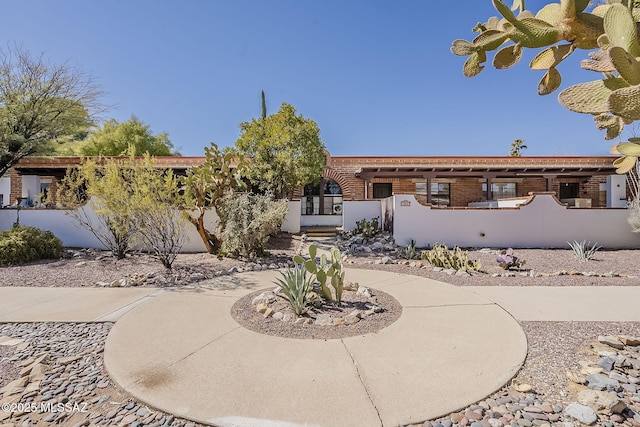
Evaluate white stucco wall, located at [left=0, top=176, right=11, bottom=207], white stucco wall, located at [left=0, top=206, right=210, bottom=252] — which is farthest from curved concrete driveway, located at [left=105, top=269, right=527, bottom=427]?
white stucco wall, located at [left=0, top=176, right=11, bottom=207]

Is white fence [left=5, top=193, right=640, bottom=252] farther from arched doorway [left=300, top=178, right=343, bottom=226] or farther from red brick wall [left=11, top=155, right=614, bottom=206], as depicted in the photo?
arched doorway [left=300, top=178, right=343, bottom=226]

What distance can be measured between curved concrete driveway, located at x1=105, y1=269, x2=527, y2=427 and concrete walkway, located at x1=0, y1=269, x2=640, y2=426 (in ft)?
0.04

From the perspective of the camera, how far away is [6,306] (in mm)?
5031

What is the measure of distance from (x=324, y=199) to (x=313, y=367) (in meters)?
15.4

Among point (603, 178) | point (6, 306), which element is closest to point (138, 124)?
point (6, 306)

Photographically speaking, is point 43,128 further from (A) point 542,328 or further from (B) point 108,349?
(A) point 542,328

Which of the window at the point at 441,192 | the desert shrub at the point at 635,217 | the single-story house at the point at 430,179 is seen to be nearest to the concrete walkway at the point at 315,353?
the desert shrub at the point at 635,217

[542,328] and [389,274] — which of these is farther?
[389,274]

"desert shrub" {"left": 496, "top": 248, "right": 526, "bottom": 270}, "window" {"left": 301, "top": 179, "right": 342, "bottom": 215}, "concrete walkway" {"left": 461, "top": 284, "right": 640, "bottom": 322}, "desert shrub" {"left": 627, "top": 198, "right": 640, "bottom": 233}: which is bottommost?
"concrete walkway" {"left": 461, "top": 284, "right": 640, "bottom": 322}

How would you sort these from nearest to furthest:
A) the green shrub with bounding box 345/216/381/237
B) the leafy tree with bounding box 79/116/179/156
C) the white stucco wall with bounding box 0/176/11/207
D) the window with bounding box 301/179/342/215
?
the green shrub with bounding box 345/216/381/237 → the window with bounding box 301/179/342/215 → the white stucco wall with bounding box 0/176/11/207 → the leafy tree with bounding box 79/116/179/156

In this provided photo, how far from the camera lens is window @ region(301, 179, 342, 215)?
721 inches

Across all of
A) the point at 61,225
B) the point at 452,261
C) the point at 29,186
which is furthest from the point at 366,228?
the point at 29,186

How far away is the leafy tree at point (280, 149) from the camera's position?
11.5m

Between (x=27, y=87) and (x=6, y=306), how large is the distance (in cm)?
1438
